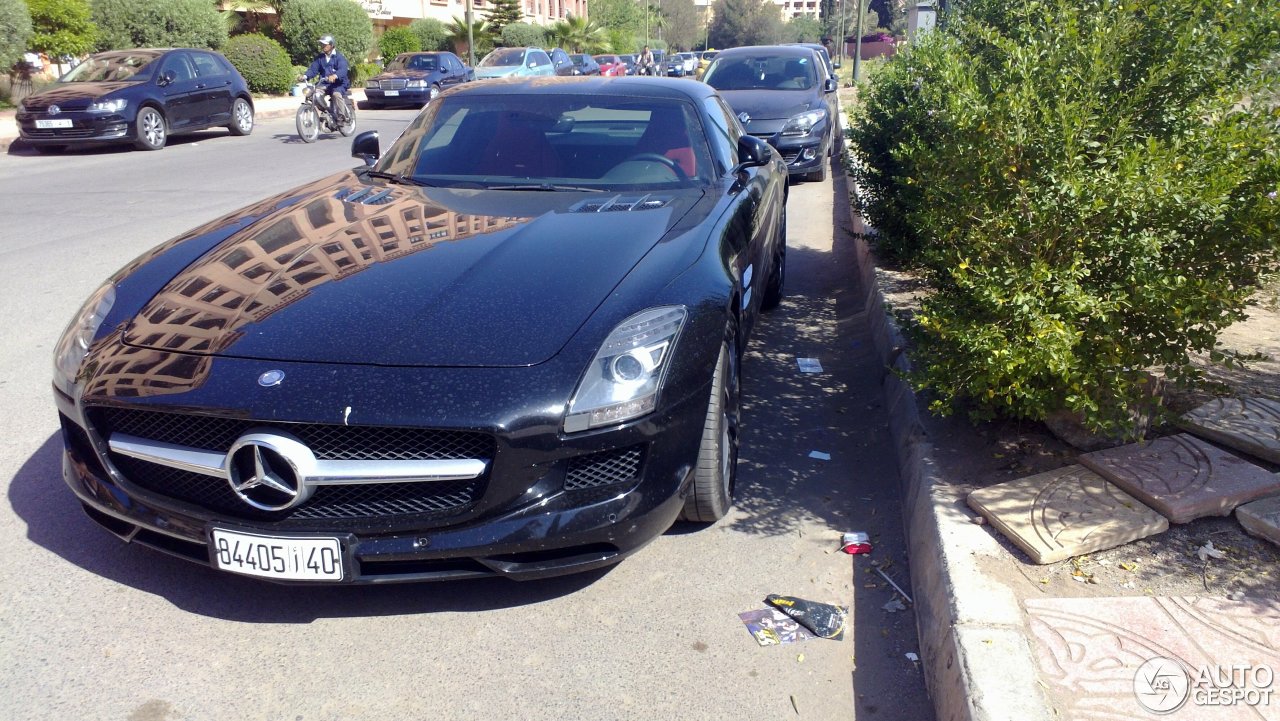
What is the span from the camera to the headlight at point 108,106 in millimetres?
14172

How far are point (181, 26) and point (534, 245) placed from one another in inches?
1012

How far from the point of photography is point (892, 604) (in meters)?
3.23

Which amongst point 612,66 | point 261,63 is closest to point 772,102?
point 261,63

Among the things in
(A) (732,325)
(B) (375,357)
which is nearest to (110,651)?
(B) (375,357)

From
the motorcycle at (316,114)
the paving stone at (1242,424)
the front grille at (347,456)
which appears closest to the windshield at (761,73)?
the motorcycle at (316,114)

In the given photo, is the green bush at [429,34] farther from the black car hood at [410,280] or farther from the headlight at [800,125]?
the black car hood at [410,280]

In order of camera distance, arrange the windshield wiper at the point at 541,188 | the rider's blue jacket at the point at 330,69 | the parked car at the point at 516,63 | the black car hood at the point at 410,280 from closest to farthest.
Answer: the black car hood at the point at 410,280
the windshield wiper at the point at 541,188
the rider's blue jacket at the point at 330,69
the parked car at the point at 516,63

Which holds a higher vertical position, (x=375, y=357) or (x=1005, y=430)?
(x=375, y=357)

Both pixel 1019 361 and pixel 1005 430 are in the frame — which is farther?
pixel 1005 430

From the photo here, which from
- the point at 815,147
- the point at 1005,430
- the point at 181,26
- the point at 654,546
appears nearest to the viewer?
the point at 654,546

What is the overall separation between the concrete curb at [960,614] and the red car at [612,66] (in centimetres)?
3548

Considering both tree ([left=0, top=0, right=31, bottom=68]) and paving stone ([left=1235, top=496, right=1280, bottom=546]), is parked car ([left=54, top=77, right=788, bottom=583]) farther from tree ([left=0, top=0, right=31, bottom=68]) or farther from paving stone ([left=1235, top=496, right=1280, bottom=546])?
tree ([left=0, top=0, right=31, bottom=68])

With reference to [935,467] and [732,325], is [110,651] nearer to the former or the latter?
[732,325]

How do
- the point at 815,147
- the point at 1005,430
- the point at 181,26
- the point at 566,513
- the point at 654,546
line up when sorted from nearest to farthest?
the point at 566,513
the point at 654,546
the point at 1005,430
the point at 815,147
the point at 181,26
